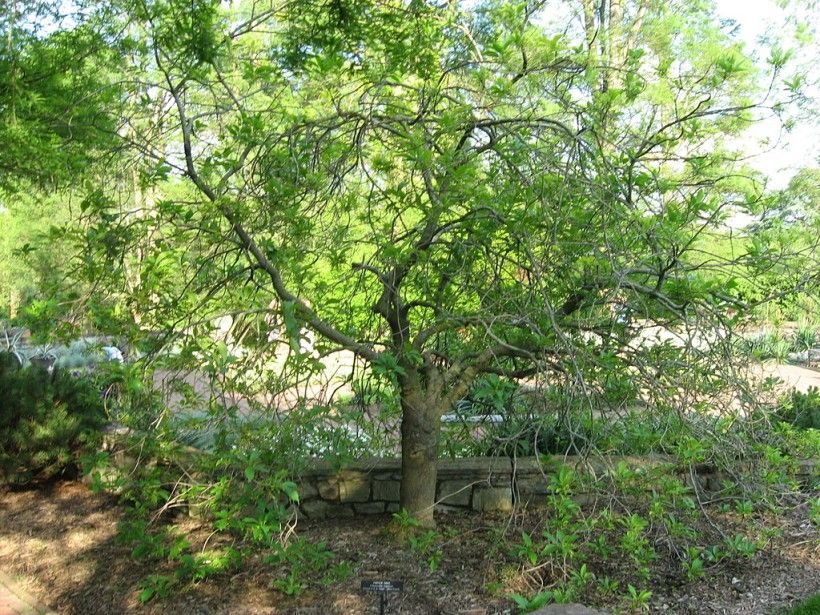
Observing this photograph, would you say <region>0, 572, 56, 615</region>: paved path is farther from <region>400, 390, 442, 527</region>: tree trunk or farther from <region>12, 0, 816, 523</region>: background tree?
<region>400, 390, 442, 527</region>: tree trunk

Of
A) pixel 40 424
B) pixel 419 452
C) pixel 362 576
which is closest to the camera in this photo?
pixel 362 576

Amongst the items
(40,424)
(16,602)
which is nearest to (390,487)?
(16,602)

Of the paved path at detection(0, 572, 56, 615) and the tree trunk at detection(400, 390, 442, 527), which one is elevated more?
the tree trunk at detection(400, 390, 442, 527)

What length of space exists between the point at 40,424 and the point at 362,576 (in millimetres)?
3684

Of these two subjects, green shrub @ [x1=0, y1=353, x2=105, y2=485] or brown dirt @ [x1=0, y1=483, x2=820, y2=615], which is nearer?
brown dirt @ [x1=0, y1=483, x2=820, y2=615]

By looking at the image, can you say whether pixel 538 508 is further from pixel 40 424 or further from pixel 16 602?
pixel 40 424

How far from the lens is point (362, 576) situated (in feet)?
14.8

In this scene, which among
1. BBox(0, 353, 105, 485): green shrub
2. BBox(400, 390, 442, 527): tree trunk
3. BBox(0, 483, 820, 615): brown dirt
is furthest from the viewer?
BBox(0, 353, 105, 485): green shrub

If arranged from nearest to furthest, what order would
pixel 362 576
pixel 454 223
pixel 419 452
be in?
pixel 454 223
pixel 362 576
pixel 419 452

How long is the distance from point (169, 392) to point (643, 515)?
10.3 feet

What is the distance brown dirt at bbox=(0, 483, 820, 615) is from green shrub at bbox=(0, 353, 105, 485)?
855 mm

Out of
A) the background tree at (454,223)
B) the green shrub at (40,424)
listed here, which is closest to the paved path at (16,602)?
the green shrub at (40,424)

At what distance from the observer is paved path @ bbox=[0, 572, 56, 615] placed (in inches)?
175

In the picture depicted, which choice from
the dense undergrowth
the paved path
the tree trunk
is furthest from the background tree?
the paved path
